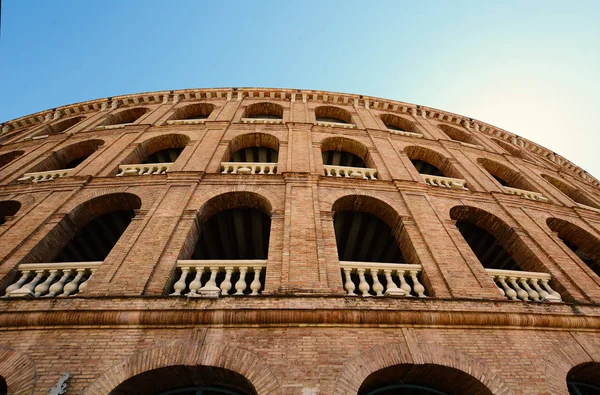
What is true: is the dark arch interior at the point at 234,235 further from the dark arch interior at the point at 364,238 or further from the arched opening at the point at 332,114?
the arched opening at the point at 332,114

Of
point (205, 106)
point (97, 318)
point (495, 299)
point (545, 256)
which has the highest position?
point (205, 106)

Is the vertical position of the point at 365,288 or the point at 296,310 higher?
the point at 365,288

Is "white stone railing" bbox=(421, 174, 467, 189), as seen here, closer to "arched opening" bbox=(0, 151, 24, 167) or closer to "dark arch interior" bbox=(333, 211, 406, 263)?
"dark arch interior" bbox=(333, 211, 406, 263)

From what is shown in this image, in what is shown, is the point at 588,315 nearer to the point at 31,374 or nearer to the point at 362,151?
the point at 362,151

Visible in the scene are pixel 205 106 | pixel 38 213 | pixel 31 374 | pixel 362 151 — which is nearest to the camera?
pixel 31 374

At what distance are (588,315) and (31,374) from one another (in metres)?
8.83

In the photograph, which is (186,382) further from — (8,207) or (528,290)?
(8,207)

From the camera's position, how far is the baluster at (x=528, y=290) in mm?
6598

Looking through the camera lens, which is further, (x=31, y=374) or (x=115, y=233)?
(x=115, y=233)

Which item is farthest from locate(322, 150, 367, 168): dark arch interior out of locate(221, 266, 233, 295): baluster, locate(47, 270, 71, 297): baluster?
locate(47, 270, 71, 297): baluster

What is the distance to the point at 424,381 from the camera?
537 cm

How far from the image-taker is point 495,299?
238 inches

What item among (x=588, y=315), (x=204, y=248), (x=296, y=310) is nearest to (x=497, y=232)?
(x=588, y=315)

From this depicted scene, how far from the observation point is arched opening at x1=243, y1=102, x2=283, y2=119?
15.8m
